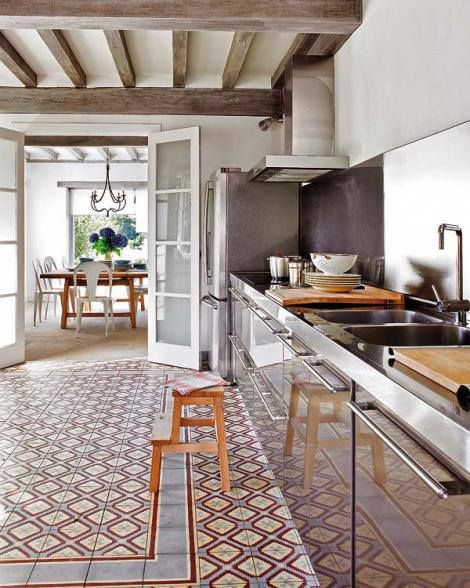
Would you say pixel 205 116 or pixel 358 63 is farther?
pixel 205 116

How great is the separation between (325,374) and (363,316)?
71 centimetres

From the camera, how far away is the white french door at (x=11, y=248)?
17.8 feet

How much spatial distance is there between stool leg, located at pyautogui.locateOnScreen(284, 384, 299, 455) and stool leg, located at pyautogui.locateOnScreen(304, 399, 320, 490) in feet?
0.61

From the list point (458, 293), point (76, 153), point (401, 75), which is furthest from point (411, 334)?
point (76, 153)

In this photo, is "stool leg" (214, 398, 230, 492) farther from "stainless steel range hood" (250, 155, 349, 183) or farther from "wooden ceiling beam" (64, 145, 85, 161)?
"wooden ceiling beam" (64, 145, 85, 161)

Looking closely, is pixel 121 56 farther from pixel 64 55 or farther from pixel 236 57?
pixel 236 57

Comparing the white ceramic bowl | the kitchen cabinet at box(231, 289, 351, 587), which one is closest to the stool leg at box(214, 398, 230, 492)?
the kitchen cabinet at box(231, 289, 351, 587)

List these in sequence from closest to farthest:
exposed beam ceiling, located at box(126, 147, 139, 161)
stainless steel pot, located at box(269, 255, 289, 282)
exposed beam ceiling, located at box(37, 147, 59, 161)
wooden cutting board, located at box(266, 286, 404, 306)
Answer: wooden cutting board, located at box(266, 286, 404, 306)
stainless steel pot, located at box(269, 255, 289, 282)
exposed beam ceiling, located at box(126, 147, 139, 161)
exposed beam ceiling, located at box(37, 147, 59, 161)

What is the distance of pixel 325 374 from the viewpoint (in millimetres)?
1700

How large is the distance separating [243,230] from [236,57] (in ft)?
4.39

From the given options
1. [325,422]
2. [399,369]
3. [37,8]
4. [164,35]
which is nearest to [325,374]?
[325,422]

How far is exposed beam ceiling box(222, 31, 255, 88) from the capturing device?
4227mm

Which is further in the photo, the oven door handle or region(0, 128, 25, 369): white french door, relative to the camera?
region(0, 128, 25, 369): white french door

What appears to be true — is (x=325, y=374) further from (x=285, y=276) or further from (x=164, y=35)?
(x=164, y=35)
